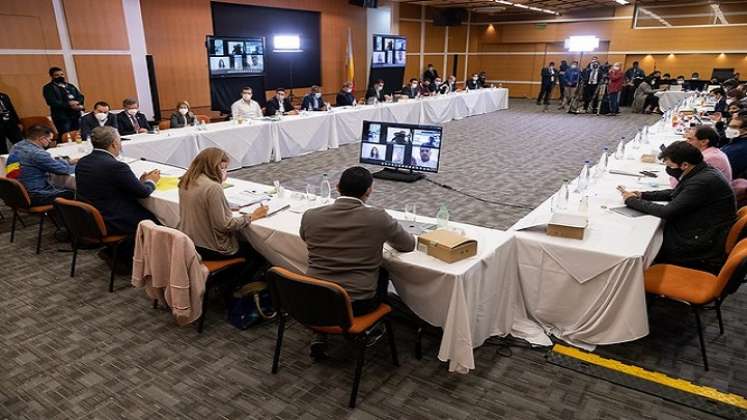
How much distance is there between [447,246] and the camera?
95.6 inches

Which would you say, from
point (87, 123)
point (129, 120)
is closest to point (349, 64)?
point (129, 120)

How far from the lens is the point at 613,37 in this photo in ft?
57.1

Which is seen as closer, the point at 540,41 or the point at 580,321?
the point at 580,321

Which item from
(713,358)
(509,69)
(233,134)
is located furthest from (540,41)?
(713,358)

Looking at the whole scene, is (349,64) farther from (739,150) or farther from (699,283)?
(699,283)

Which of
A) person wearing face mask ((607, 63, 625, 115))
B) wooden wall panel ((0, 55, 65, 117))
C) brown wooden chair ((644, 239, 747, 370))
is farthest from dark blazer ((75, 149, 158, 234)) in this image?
person wearing face mask ((607, 63, 625, 115))

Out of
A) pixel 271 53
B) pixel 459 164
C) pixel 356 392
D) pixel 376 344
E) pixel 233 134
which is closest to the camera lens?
pixel 356 392

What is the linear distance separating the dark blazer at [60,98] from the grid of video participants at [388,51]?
8.10 metres

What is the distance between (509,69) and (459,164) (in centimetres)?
1455

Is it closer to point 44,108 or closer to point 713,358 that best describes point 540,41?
point 44,108

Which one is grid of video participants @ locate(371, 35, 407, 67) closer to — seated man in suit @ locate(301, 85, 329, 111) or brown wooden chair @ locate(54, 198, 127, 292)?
seated man in suit @ locate(301, 85, 329, 111)

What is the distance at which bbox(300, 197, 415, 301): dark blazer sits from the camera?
7.30 feet

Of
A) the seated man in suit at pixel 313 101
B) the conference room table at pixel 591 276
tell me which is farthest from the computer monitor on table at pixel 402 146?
the seated man in suit at pixel 313 101

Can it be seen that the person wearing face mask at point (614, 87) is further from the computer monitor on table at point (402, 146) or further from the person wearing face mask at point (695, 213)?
the person wearing face mask at point (695, 213)
